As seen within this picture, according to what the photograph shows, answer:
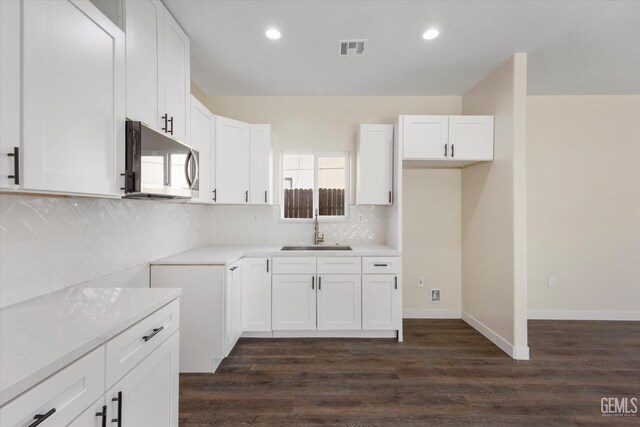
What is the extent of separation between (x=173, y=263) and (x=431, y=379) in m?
2.29

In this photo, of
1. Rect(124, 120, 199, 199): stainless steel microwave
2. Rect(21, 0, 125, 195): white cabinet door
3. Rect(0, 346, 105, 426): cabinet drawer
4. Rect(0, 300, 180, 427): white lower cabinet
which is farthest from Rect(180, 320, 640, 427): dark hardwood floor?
Rect(21, 0, 125, 195): white cabinet door

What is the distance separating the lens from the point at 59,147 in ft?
3.97

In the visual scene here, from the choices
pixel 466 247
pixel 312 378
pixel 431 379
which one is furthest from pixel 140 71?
pixel 466 247

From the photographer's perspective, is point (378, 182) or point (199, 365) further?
point (378, 182)

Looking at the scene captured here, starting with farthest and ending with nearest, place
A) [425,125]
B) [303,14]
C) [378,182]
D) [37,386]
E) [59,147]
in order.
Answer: [378,182] → [425,125] → [303,14] → [59,147] → [37,386]

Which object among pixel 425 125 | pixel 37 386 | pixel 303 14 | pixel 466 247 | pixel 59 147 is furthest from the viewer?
pixel 466 247

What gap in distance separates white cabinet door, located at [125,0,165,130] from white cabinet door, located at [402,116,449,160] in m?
2.28

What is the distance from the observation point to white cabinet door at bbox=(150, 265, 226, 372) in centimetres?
253

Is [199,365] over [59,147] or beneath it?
beneath

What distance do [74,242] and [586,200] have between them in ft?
16.5

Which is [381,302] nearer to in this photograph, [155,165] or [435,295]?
[435,295]

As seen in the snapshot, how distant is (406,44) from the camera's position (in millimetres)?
2641

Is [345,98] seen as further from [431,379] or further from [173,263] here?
[431,379]

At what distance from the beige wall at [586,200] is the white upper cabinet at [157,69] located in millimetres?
3872
